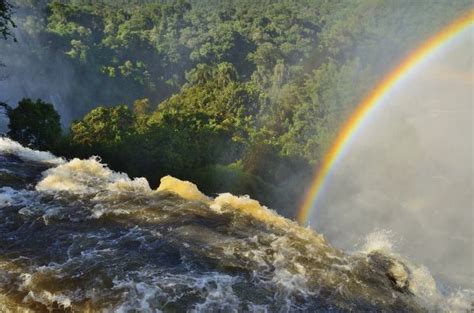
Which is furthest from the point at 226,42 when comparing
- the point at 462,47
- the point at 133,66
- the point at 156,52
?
the point at 462,47

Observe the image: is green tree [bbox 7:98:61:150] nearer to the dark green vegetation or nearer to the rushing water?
the dark green vegetation

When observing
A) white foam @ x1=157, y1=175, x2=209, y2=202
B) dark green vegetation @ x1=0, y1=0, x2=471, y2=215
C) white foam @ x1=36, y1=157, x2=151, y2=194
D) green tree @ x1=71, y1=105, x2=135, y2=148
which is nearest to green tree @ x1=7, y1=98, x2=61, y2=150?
dark green vegetation @ x1=0, y1=0, x2=471, y2=215

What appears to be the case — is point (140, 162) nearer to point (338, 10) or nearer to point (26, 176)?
point (26, 176)

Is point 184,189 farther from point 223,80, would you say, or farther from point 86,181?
point 223,80

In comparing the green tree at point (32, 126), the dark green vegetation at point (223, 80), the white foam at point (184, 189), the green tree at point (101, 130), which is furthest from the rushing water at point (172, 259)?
the dark green vegetation at point (223, 80)

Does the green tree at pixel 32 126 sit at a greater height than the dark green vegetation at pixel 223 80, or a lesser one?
lesser

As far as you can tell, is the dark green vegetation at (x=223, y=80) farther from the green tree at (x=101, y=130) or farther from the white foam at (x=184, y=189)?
the white foam at (x=184, y=189)

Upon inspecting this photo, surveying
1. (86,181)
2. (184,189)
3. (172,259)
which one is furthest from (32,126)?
(172,259)

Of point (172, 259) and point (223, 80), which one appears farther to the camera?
point (223, 80)
